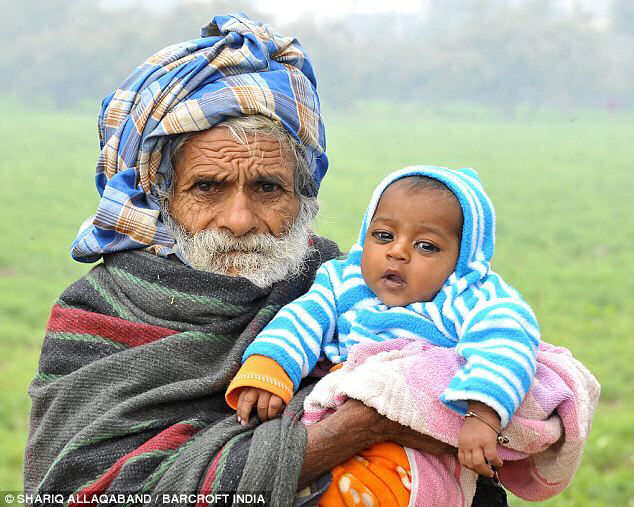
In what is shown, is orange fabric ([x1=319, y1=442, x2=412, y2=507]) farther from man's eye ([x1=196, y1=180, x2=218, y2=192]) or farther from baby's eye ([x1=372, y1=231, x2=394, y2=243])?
man's eye ([x1=196, y1=180, x2=218, y2=192])

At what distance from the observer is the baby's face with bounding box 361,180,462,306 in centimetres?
270

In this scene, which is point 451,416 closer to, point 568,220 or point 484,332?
point 484,332

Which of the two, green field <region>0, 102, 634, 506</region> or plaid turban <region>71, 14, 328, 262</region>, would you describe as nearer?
plaid turban <region>71, 14, 328, 262</region>

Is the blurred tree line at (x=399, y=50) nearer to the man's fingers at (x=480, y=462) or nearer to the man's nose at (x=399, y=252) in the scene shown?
the man's nose at (x=399, y=252)

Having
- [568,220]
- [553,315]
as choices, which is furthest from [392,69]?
[553,315]

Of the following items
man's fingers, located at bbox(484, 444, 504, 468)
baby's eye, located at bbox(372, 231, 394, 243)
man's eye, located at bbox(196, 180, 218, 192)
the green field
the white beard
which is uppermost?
baby's eye, located at bbox(372, 231, 394, 243)

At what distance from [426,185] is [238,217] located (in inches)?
29.6

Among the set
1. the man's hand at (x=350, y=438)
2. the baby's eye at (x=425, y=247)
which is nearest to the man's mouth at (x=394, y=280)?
the baby's eye at (x=425, y=247)

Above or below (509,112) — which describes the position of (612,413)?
below

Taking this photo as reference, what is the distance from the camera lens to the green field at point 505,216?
7.52 m

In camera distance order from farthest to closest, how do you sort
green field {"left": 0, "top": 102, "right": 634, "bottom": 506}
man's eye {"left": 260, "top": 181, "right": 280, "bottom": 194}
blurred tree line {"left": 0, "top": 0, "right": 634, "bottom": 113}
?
1. blurred tree line {"left": 0, "top": 0, "right": 634, "bottom": 113}
2. green field {"left": 0, "top": 102, "right": 634, "bottom": 506}
3. man's eye {"left": 260, "top": 181, "right": 280, "bottom": 194}

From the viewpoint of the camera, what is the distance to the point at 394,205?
2.74 m

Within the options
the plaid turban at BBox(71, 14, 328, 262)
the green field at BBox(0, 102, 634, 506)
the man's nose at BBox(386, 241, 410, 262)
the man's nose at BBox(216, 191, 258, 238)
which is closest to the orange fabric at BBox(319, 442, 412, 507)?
the man's nose at BBox(386, 241, 410, 262)

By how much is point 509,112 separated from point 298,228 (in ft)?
65.2
